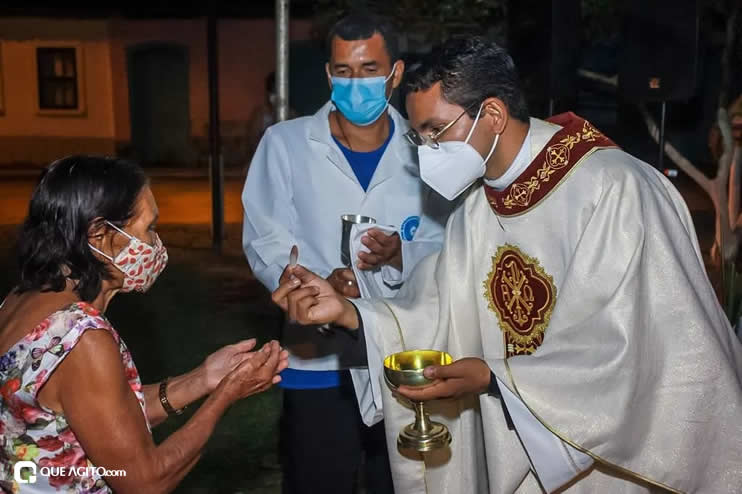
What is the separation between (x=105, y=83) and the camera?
24.8 metres

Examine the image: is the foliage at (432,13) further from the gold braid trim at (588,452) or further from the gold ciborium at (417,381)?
the gold braid trim at (588,452)

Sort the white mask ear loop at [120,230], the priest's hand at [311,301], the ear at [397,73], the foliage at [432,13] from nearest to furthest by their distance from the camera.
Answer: the white mask ear loop at [120,230] < the priest's hand at [311,301] < the ear at [397,73] < the foliage at [432,13]

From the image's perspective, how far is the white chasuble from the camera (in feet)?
9.64

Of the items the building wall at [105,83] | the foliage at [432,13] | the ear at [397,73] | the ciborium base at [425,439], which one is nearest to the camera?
the ciborium base at [425,439]

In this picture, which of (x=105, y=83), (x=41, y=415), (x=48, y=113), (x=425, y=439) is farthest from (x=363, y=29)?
(x=48, y=113)

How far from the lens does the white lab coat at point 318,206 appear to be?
4016mm

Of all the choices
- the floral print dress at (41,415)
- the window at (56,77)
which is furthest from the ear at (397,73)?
the window at (56,77)

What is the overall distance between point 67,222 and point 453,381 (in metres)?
1.25

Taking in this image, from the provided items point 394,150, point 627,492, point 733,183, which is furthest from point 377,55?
point 733,183

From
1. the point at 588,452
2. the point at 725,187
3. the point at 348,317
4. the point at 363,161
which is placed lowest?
the point at 588,452

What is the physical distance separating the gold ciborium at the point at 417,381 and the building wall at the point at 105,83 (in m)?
21.6

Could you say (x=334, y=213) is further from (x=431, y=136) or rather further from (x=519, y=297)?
(x=519, y=297)

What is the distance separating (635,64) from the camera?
754 cm

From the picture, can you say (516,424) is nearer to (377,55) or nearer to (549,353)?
(549,353)
